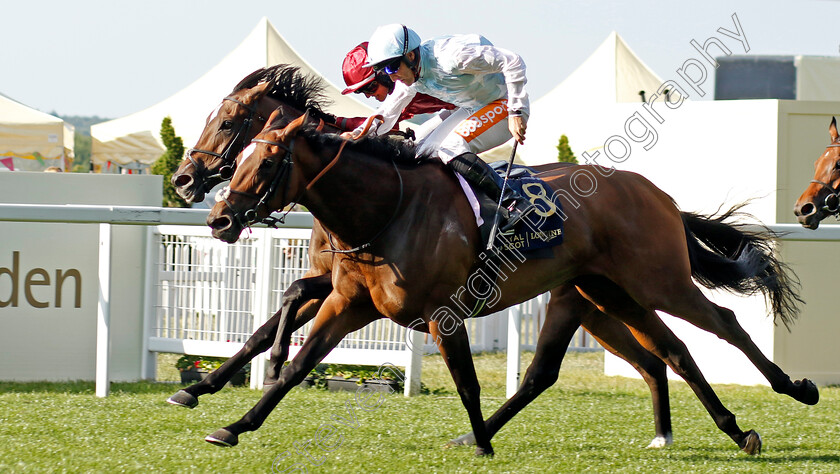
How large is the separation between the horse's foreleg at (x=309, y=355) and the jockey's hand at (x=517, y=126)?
0.95m

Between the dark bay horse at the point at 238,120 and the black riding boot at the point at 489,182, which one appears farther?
the dark bay horse at the point at 238,120

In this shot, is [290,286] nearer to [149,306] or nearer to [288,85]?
[288,85]

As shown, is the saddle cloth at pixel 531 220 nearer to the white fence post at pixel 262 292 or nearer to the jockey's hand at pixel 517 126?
the jockey's hand at pixel 517 126

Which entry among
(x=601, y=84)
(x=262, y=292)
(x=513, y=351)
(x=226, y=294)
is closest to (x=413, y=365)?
(x=513, y=351)

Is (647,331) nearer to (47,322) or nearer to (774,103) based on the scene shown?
(774,103)

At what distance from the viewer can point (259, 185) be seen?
3627 mm

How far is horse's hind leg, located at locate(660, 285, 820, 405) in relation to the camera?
443 cm

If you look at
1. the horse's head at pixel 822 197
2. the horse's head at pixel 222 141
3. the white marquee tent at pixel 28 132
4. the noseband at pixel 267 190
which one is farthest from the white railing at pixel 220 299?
the white marquee tent at pixel 28 132

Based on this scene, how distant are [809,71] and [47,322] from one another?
7.76m

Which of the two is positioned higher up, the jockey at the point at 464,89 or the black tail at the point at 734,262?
the jockey at the point at 464,89

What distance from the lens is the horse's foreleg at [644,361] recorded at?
462 centimetres

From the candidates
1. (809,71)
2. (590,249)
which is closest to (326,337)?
(590,249)

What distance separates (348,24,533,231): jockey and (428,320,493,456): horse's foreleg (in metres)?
0.53

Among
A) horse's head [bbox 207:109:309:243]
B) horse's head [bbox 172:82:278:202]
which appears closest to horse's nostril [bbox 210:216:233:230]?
horse's head [bbox 207:109:309:243]
